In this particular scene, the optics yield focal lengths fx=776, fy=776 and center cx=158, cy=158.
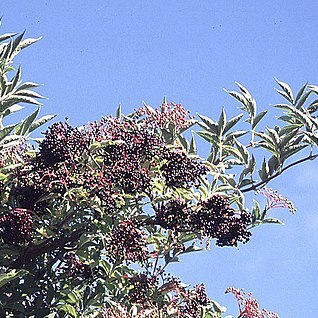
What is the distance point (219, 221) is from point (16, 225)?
0.85m

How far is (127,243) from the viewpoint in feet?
10.7

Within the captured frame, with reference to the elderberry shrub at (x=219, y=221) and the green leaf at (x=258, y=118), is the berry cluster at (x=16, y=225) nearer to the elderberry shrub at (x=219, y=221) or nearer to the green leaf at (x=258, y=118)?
the elderberry shrub at (x=219, y=221)

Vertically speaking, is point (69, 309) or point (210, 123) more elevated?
point (210, 123)

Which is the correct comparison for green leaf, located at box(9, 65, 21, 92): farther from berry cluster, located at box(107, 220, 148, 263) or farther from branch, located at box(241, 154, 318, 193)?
branch, located at box(241, 154, 318, 193)

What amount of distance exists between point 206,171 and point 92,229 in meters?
0.56

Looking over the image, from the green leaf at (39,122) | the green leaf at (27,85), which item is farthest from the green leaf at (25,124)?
the green leaf at (27,85)

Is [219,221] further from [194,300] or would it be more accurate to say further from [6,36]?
[6,36]

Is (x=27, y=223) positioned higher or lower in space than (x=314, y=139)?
lower

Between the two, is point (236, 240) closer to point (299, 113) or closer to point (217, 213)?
point (217, 213)

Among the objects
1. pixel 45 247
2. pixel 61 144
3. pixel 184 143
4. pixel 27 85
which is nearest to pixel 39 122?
pixel 27 85

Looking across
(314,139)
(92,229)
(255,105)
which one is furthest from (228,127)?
(92,229)

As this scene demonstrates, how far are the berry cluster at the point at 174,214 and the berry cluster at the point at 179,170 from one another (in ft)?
0.27

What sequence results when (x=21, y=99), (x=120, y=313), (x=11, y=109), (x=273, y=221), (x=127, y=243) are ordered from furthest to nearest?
(x=273, y=221)
(x=11, y=109)
(x=21, y=99)
(x=127, y=243)
(x=120, y=313)

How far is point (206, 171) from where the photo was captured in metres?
3.34
